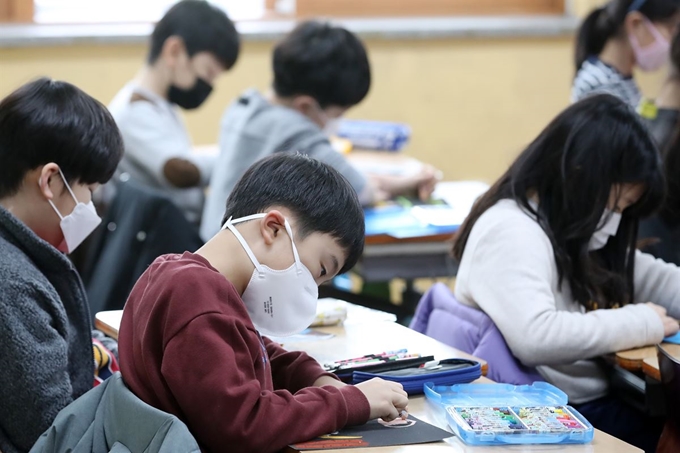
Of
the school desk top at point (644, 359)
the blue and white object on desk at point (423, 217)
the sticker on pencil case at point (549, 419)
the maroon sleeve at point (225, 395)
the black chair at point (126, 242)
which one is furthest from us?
the blue and white object on desk at point (423, 217)

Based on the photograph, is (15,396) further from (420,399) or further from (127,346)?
(420,399)

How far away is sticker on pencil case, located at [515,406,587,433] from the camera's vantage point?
136 cm

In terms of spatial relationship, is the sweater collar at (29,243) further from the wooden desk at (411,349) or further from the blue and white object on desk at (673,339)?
the blue and white object on desk at (673,339)

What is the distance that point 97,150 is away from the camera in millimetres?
1771

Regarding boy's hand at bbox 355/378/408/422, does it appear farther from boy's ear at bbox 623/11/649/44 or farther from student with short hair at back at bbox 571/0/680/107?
boy's ear at bbox 623/11/649/44

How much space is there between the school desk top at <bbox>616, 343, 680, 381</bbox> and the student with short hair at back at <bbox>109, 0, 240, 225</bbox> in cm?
185

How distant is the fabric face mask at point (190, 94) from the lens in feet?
11.6

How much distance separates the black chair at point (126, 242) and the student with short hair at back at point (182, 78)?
1.97ft

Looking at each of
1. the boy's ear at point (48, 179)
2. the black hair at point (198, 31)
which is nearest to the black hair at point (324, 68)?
the black hair at point (198, 31)

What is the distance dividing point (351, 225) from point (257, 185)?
0.16 metres

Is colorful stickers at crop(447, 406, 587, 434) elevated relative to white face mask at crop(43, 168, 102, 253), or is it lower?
lower

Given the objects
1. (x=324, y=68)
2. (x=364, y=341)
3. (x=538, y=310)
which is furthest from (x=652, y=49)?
(x=364, y=341)

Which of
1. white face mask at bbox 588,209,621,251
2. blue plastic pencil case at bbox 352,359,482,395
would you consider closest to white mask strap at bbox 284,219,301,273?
blue plastic pencil case at bbox 352,359,482,395

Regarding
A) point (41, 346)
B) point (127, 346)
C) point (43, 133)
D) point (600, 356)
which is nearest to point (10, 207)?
point (43, 133)
